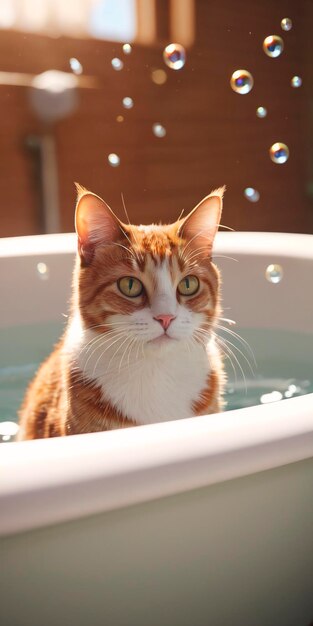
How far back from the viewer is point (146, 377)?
96 cm

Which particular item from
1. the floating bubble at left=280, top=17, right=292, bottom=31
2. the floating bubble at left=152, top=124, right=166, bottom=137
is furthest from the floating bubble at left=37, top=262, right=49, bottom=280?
the floating bubble at left=280, top=17, right=292, bottom=31

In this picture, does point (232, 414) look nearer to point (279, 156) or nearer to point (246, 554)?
point (246, 554)

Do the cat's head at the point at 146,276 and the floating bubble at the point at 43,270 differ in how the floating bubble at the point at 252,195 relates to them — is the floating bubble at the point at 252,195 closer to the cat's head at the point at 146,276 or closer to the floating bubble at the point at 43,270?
the floating bubble at the point at 43,270

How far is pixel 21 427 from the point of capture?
120 cm

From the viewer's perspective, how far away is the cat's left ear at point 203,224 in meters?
1.02

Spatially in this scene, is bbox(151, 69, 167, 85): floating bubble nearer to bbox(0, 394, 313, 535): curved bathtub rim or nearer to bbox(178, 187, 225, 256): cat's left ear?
bbox(178, 187, 225, 256): cat's left ear

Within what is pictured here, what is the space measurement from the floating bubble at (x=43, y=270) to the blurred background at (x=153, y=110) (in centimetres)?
138

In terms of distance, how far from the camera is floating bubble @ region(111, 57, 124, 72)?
10.4ft

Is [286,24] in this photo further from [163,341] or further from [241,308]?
[163,341]

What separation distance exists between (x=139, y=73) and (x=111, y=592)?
3.06 metres

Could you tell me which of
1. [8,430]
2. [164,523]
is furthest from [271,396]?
[164,523]

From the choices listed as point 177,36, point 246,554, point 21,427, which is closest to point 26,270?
point 21,427

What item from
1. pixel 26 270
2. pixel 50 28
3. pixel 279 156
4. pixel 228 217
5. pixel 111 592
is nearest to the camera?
pixel 111 592

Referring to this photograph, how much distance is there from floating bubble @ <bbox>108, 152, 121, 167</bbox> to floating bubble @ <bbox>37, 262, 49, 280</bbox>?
164 cm
